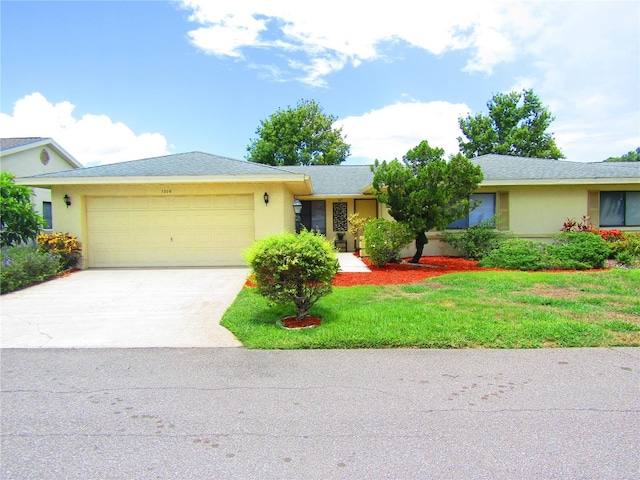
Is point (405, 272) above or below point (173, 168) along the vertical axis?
below

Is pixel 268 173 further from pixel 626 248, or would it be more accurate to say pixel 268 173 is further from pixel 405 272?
pixel 626 248

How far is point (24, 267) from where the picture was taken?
983 cm

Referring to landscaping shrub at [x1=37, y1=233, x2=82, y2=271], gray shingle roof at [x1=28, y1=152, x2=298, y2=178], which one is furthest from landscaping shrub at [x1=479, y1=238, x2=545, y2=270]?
landscaping shrub at [x1=37, y1=233, x2=82, y2=271]

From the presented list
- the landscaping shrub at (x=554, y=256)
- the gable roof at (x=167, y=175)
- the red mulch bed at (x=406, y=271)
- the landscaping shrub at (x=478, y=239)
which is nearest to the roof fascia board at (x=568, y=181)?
the landscaping shrub at (x=478, y=239)

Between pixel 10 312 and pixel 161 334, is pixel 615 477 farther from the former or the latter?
pixel 10 312

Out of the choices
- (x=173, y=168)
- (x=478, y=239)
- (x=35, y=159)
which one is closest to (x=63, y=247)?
(x=173, y=168)

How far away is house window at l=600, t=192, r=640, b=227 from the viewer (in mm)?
14492

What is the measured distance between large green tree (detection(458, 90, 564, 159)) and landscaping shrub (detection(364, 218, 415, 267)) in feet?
82.2

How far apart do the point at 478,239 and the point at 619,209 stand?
5619 millimetres

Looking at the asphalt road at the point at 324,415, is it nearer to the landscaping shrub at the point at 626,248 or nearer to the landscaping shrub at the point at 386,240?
the landscaping shrub at the point at 386,240

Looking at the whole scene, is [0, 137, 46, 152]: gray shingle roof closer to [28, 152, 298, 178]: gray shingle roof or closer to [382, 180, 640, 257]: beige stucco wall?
[28, 152, 298, 178]: gray shingle roof

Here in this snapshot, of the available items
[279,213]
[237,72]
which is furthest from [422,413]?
[237,72]

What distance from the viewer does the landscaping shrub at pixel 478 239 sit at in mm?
13641

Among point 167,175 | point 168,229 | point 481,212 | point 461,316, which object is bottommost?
point 461,316
